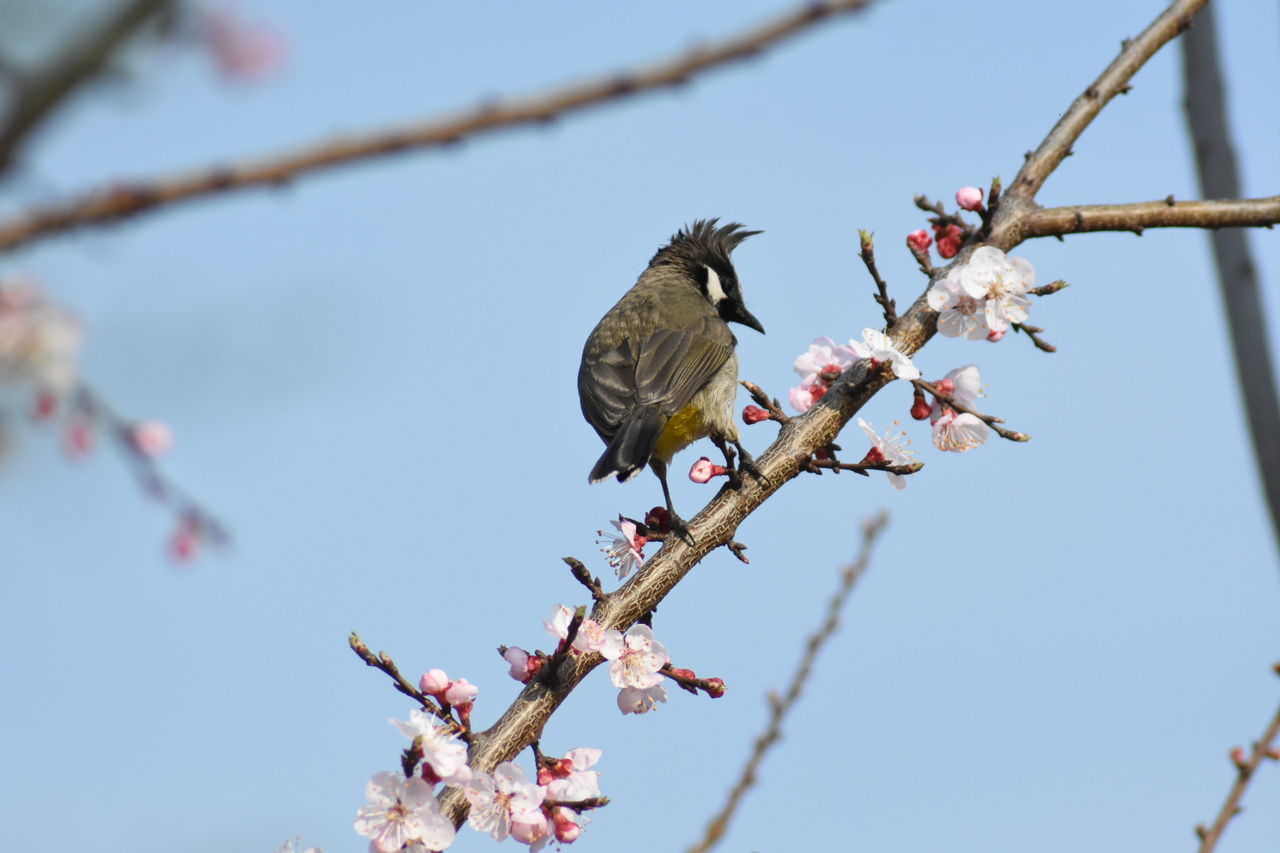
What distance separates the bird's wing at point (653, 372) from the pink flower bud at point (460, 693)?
2.63 m

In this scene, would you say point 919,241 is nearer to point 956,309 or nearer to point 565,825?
point 956,309

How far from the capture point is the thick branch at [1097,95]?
355 centimetres

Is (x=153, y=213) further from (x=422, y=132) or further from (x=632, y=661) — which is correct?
(x=632, y=661)

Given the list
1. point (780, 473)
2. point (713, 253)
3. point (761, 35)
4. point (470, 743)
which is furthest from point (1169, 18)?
point (713, 253)

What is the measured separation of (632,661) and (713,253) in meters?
4.85

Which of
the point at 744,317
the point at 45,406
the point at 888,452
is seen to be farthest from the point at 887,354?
the point at 744,317

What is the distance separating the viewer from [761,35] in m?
0.76

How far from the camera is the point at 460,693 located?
2791 mm

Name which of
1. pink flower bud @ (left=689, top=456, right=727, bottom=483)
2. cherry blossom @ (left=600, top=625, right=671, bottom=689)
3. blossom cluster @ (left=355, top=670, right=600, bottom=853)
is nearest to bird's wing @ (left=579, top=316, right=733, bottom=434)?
pink flower bud @ (left=689, top=456, right=727, bottom=483)

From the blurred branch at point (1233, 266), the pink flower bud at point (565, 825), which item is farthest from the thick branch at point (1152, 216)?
the pink flower bud at point (565, 825)

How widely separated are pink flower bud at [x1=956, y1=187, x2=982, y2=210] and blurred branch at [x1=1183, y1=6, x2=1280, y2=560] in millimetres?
1052

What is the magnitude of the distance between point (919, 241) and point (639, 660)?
1498 millimetres

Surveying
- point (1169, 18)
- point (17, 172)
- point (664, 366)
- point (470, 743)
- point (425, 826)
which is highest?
point (664, 366)

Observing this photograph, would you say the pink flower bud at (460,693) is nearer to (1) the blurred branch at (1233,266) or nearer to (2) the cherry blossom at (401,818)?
(2) the cherry blossom at (401,818)
